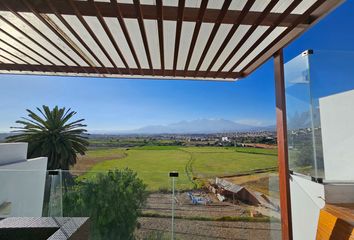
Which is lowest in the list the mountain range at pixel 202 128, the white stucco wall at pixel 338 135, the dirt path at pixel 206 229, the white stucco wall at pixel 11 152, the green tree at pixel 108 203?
the dirt path at pixel 206 229

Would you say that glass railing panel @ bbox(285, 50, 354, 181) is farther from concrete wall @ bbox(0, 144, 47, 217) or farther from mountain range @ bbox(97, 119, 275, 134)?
mountain range @ bbox(97, 119, 275, 134)

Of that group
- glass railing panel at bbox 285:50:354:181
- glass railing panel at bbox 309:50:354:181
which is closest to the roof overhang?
glass railing panel at bbox 285:50:354:181

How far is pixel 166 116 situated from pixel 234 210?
60.8 ft

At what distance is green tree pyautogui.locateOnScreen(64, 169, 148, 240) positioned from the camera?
3643 mm

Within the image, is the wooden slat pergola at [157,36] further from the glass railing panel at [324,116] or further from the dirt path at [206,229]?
the dirt path at [206,229]

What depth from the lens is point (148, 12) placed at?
2.06 m

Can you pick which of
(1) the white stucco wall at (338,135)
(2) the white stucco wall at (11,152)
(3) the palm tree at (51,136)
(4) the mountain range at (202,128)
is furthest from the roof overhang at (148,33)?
(4) the mountain range at (202,128)

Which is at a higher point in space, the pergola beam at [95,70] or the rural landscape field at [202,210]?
→ the pergola beam at [95,70]

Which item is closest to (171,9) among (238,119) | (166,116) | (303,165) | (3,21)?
(3,21)

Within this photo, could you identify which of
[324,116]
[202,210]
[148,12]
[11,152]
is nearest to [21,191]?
[11,152]

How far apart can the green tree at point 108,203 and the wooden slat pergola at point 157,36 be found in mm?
1825

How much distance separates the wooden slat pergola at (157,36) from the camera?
6.52 feet

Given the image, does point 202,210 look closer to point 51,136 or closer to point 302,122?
point 302,122

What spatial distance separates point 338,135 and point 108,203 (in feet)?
11.4
